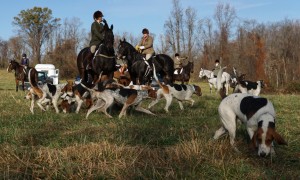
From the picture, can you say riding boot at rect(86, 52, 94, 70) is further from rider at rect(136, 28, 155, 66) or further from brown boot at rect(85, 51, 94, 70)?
rider at rect(136, 28, 155, 66)

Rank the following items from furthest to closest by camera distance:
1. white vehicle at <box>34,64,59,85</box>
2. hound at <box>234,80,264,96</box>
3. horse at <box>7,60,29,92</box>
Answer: white vehicle at <box>34,64,59,85</box> → horse at <box>7,60,29,92</box> → hound at <box>234,80,264,96</box>

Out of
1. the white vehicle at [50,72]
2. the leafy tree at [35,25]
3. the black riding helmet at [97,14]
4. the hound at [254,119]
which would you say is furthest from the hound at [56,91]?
the leafy tree at [35,25]

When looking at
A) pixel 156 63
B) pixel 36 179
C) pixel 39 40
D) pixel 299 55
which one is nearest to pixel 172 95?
pixel 156 63

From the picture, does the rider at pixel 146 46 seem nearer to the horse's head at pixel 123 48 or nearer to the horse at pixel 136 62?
the horse at pixel 136 62

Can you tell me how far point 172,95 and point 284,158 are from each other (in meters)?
5.99

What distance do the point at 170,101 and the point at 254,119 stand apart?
5434 millimetres

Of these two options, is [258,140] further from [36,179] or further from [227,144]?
[36,179]

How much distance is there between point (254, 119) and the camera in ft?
16.4

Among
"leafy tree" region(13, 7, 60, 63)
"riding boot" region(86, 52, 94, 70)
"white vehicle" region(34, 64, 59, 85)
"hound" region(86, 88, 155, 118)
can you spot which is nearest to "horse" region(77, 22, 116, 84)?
"riding boot" region(86, 52, 94, 70)

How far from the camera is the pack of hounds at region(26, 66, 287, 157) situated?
15.4ft

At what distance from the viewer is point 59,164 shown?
4.05 metres

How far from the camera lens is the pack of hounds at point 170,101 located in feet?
15.4

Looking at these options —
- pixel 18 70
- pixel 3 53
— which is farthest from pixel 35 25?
pixel 18 70

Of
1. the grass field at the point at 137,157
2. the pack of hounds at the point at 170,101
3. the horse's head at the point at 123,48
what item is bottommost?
the grass field at the point at 137,157
